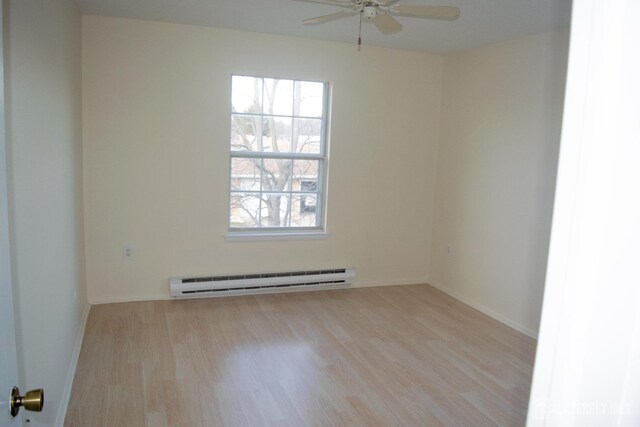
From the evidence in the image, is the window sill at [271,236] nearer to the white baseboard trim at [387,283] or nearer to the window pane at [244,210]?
the window pane at [244,210]

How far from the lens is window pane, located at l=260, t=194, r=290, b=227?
4.76 metres

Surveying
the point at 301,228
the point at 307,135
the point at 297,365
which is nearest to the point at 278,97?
the point at 307,135

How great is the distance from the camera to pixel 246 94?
452cm

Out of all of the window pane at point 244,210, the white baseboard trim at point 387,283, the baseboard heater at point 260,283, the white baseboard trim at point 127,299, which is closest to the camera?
the white baseboard trim at point 127,299

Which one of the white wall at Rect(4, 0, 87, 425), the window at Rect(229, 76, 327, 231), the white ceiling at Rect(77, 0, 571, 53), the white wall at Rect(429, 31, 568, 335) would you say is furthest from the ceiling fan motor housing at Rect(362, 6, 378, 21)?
the window at Rect(229, 76, 327, 231)

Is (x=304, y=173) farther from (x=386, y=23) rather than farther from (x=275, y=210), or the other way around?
(x=386, y=23)

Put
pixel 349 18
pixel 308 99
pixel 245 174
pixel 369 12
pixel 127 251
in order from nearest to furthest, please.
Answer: pixel 369 12, pixel 349 18, pixel 127 251, pixel 245 174, pixel 308 99

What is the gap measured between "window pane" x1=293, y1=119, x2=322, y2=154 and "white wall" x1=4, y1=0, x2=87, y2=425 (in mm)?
2041

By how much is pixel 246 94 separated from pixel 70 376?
2.84m

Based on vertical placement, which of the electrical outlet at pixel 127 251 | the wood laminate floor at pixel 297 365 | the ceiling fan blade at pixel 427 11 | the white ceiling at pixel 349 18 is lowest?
the wood laminate floor at pixel 297 365

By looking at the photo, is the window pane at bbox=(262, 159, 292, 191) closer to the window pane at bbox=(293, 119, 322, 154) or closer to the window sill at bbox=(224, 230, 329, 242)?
the window pane at bbox=(293, 119, 322, 154)

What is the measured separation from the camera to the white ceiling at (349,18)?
10.9 ft

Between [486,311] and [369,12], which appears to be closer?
[369,12]

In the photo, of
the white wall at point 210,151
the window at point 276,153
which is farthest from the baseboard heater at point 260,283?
the window at point 276,153
